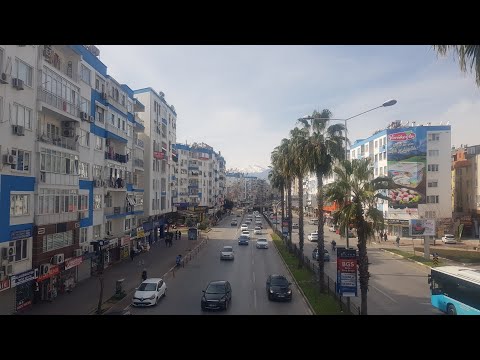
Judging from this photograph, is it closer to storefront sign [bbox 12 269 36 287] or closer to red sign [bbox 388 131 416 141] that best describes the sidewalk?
storefront sign [bbox 12 269 36 287]

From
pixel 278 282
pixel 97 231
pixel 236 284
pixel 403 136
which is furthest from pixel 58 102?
pixel 403 136

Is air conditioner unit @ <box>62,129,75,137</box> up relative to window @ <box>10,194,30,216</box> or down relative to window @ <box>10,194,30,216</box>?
up

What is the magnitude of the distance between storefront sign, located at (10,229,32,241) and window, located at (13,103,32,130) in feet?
17.8

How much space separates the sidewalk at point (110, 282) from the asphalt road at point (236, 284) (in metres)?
2.38

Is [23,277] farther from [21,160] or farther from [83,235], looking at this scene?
[83,235]

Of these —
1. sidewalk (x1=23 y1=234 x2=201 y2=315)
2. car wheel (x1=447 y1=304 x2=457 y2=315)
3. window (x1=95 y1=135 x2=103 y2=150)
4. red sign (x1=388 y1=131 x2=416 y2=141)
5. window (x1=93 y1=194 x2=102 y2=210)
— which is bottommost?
sidewalk (x1=23 y1=234 x2=201 y2=315)

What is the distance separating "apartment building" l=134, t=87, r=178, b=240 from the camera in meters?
46.9

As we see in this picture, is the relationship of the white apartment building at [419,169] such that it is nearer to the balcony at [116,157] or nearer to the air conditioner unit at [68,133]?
the balcony at [116,157]

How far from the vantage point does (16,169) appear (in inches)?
795

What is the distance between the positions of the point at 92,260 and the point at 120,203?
24.4 feet

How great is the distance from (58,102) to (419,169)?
50.0 m

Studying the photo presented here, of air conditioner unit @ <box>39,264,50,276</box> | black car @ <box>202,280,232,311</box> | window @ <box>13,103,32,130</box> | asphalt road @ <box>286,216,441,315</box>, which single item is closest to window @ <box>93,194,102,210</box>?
air conditioner unit @ <box>39,264,50,276</box>

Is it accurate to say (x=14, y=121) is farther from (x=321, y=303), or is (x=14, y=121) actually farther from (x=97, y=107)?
(x=321, y=303)

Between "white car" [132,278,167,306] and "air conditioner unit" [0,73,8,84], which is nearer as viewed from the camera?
"air conditioner unit" [0,73,8,84]
